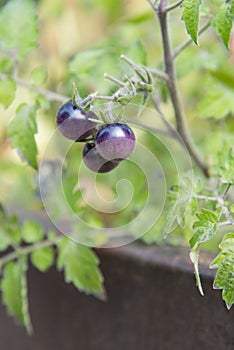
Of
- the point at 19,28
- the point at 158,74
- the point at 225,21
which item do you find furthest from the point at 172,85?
the point at 19,28

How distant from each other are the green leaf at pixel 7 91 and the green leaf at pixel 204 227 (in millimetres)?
→ 339

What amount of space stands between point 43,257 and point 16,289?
0.06 metres

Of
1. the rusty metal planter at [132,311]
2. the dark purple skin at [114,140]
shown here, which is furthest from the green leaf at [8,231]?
the dark purple skin at [114,140]

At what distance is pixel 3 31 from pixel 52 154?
19 cm

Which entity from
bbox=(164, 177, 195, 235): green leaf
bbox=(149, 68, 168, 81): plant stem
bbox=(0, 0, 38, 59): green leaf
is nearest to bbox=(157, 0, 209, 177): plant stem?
bbox=(149, 68, 168, 81): plant stem

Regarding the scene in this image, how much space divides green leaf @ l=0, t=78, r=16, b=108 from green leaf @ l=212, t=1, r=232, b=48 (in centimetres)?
30

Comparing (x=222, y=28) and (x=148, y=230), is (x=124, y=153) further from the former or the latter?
(x=148, y=230)

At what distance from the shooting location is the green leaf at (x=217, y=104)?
86cm

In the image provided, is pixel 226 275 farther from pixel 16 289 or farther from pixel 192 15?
pixel 16 289

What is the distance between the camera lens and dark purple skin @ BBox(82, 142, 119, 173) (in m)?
0.58

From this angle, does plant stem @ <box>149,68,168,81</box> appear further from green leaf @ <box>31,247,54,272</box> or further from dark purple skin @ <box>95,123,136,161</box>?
green leaf @ <box>31,247,54,272</box>

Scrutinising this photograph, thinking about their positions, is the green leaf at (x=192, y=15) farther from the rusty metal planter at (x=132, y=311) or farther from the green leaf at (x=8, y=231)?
the green leaf at (x=8, y=231)

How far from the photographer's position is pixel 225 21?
590 mm

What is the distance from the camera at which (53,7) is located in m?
1.41
